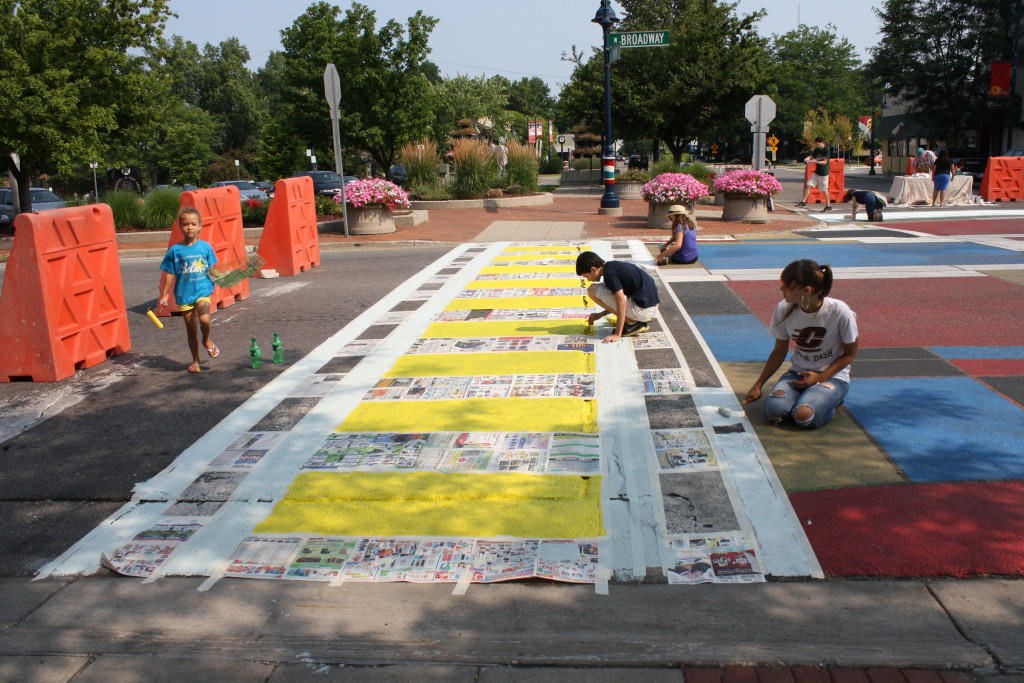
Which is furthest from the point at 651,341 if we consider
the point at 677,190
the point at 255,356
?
the point at 677,190

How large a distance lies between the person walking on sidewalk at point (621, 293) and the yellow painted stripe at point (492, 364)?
56 centimetres

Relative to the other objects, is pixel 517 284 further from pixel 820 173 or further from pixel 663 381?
pixel 820 173

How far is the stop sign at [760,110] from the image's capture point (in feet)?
62.3

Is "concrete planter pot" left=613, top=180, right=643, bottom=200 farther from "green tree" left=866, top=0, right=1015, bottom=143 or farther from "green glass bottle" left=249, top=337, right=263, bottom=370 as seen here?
"green tree" left=866, top=0, right=1015, bottom=143

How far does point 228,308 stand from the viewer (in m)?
11.0

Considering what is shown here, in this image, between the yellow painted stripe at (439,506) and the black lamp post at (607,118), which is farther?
the black lamp post at (607,118)

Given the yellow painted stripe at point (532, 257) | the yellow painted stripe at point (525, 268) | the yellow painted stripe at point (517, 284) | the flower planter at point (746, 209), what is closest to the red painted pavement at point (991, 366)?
the yellow painted stripe at point (517, 284)

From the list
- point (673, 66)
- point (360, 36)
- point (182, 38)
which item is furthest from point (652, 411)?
point (182, 38)

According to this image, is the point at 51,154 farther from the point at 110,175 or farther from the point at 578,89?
the point at 110,175

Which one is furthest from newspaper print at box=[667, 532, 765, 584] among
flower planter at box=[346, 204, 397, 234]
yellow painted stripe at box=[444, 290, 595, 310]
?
flower planter at box=[346, 204, 397, 234]

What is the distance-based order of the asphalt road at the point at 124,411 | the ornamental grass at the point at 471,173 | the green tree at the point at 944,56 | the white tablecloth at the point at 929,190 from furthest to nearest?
1. the green tree at the point at 944,56
2. the ornamental grass at the point at 471,173
3. the white tablecloth at the point at 929,190
4. the asphalt road at the point at 124,411

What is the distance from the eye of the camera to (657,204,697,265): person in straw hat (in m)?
12.6

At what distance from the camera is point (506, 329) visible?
9039mm

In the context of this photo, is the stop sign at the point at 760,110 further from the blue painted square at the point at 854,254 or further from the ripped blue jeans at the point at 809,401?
the ripped blue jeans at the point at 809,401
